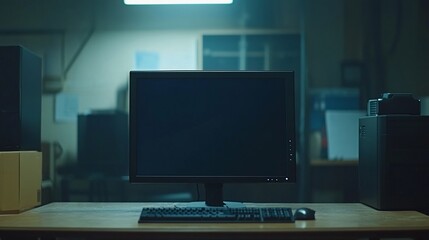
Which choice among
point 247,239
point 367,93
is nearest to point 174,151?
point 247,239

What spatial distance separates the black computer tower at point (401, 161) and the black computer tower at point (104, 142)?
1786 millimetres

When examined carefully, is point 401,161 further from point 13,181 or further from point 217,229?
point 13,181

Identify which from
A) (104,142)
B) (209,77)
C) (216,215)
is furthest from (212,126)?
(104,142)

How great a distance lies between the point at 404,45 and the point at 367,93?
43cm

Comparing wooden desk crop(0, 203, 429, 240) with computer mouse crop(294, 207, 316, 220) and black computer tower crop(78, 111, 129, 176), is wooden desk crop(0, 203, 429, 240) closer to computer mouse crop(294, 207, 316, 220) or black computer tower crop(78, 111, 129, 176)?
computer mouse crop(294, 207, 316, 220)

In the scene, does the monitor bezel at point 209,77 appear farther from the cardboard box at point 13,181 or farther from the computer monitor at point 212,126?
the cardboard box at point 13,181

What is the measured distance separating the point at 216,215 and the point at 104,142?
174 cm

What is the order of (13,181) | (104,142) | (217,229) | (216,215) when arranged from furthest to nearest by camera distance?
1. (104,142)
2. (13,181)
3. (216,215)
4. (217,229)

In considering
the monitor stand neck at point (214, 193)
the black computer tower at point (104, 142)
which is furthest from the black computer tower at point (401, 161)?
the black computer tower at point (104, 142)

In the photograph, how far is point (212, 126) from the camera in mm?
1918

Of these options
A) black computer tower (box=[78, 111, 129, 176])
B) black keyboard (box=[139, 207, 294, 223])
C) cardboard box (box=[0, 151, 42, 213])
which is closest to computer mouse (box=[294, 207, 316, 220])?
black keyboard (box=[139, 207, 294, 223])

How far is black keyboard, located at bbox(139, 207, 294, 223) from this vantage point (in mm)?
1674

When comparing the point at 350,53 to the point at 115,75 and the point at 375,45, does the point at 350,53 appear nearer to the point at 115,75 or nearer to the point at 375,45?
the point at 375,45

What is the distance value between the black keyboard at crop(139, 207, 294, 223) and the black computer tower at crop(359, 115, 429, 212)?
42 cm
